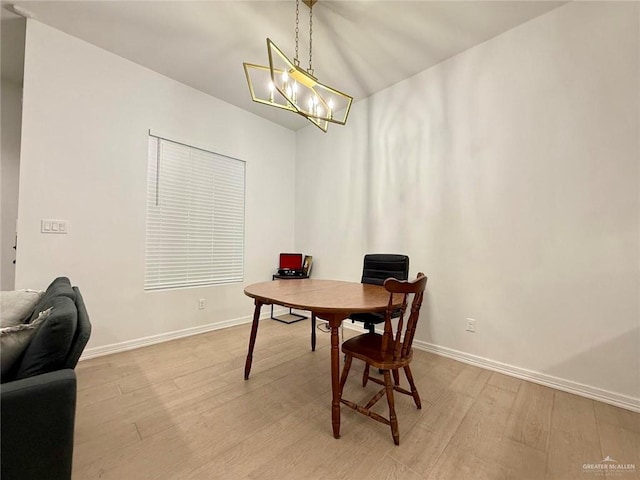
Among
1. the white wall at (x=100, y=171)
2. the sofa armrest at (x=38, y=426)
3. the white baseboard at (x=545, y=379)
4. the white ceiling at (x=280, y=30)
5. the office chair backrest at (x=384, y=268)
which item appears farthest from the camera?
the office chair backrest at (x=384, y=268)

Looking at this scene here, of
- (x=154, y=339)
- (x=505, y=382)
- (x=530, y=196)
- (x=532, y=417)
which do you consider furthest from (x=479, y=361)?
(x=154, y=339)

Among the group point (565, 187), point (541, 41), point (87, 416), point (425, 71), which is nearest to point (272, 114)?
point (425, 71)

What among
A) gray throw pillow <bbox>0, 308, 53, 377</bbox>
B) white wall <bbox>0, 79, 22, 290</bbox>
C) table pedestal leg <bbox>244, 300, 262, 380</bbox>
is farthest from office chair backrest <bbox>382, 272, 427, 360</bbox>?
white wall <bbox>0, 79, 22, 290</bbox>

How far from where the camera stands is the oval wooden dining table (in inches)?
59.1

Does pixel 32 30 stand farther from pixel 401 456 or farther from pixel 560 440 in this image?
pixel 560 440


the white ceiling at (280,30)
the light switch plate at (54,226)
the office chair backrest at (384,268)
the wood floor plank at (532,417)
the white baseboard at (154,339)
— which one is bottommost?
the wood floor plank at (532,417)

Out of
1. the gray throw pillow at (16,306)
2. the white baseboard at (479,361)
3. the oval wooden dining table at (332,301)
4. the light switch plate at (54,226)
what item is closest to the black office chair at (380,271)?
the oval wooden dining table at (332,301)

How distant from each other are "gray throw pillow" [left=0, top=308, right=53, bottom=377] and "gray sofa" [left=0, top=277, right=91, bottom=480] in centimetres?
2

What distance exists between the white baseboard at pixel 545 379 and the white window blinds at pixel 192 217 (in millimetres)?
2676

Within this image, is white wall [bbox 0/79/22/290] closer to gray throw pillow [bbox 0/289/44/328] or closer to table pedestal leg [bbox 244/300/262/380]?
gray throw pillow [bbox 0/289/44/328]

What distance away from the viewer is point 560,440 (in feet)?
4.92

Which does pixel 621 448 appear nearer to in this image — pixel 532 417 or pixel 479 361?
pixel 532 417

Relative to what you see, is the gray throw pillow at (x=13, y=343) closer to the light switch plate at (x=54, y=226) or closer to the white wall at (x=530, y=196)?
the light switch plate at (x=54, y=226)

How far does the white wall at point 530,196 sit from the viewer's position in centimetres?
188
